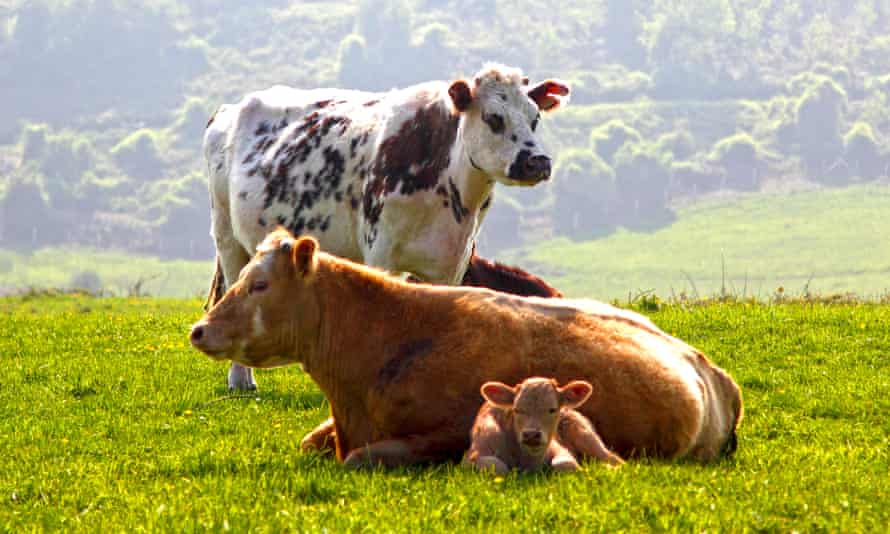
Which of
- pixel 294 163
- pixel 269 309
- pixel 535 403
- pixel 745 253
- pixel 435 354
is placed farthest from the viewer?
pixel 745 253

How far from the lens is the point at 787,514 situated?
7195 mm

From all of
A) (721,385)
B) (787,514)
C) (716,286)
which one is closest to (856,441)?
(721,385)

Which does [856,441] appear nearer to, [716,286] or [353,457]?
[353,457]

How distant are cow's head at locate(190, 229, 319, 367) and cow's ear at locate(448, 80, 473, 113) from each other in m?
3.95

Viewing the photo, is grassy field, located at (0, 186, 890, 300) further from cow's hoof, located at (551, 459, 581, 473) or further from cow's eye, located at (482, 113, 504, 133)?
cow's hoof, located at (551, 459, 581, 473)

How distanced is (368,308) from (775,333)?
7.58 m

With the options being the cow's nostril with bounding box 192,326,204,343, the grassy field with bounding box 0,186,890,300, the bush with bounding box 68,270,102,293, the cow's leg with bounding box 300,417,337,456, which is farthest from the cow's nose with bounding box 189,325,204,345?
the bush with bounding box 68,270,102,293

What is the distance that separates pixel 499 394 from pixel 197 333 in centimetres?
236

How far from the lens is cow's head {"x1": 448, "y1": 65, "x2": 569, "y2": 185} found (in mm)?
12617

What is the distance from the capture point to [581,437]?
8.40 m

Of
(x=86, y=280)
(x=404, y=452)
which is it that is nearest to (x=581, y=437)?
(x=404, y=452)

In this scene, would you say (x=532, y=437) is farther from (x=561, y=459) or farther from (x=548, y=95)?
(x=548, y=95)

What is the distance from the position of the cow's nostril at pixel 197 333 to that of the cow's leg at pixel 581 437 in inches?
104

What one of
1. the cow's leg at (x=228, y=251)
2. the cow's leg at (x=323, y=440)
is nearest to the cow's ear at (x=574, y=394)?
the cow's leg at (x=323, y=440)
